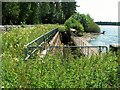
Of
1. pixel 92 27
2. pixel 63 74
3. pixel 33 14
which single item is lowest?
pixel 92 27

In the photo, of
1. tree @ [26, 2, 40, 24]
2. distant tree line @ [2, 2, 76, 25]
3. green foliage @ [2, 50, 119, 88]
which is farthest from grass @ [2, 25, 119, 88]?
tree @ [26, 2, 40, 24]

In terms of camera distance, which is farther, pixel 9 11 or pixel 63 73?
pixel 9 11

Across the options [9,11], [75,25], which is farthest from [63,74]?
[9,11]

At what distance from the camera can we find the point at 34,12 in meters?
53.9

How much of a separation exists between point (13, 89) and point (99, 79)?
1.43 meters

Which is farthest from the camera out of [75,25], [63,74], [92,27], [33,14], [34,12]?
[92,27]

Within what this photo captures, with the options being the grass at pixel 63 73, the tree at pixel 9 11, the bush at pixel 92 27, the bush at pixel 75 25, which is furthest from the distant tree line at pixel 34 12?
the grass at pixel 63 73

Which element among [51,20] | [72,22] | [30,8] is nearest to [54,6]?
[51,20]

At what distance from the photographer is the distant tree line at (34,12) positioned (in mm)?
42562

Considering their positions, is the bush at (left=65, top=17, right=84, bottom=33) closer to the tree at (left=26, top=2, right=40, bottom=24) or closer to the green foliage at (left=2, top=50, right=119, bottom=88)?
the tree at (left=26, top=2, right=40, bottom=24)

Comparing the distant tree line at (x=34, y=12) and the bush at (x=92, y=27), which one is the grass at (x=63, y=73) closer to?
the distant tree line at (x=34, y=12)

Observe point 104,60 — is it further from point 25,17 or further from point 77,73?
point 25,17

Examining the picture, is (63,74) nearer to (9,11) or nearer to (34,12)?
(9,11)

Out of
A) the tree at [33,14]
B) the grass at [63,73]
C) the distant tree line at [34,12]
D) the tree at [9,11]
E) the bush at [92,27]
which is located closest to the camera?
the grass at [63,73]
